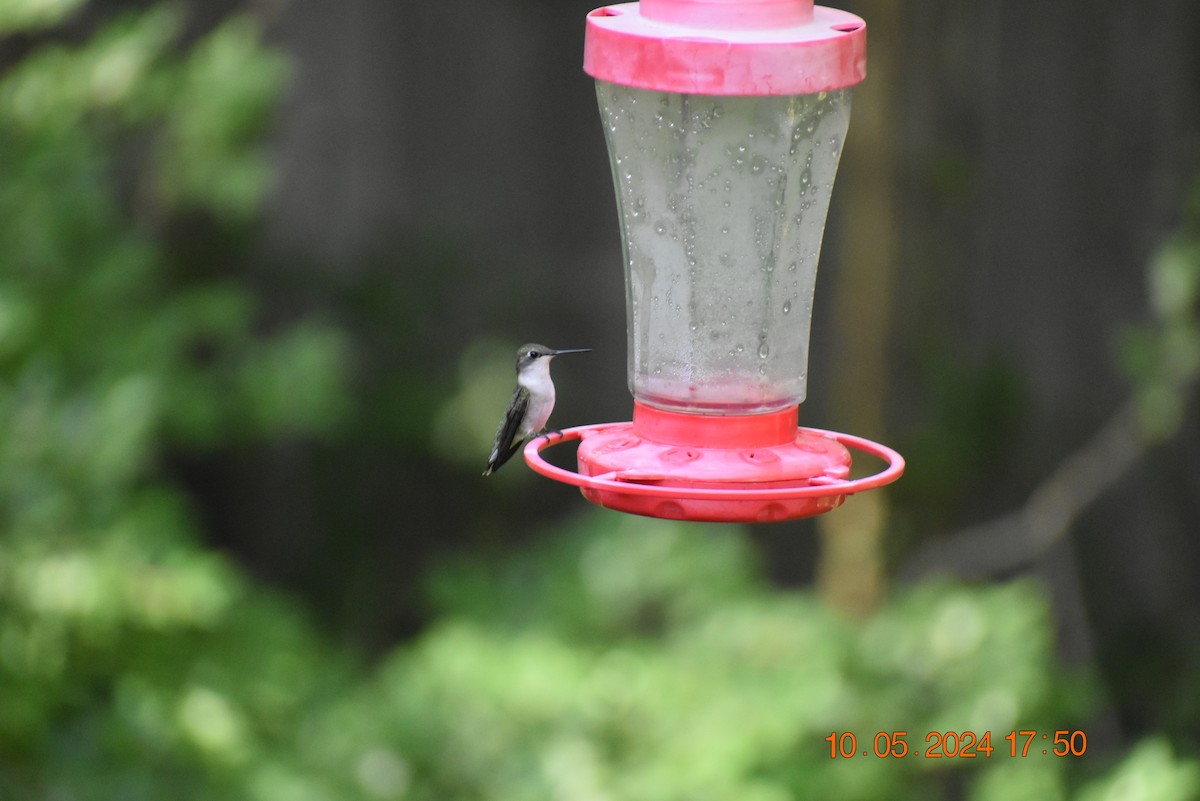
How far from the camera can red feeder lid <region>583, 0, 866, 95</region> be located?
2457mm

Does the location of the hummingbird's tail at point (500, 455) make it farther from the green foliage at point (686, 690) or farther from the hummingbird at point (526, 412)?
the green foliage at point (686, 690)

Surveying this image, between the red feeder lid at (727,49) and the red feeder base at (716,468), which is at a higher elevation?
the red feeder lid at (727,49)

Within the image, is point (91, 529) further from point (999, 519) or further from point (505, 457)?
point (999, 519)

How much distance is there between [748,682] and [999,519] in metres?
1.82

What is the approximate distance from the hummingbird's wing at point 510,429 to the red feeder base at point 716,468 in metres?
1.07

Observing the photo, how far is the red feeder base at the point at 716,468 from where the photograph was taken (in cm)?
255

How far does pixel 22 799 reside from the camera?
5.02 metres

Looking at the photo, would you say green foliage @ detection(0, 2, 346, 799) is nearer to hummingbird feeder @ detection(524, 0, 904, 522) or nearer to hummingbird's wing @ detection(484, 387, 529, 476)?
hummingbird's wing @ detection(484, 387, 529, 476)

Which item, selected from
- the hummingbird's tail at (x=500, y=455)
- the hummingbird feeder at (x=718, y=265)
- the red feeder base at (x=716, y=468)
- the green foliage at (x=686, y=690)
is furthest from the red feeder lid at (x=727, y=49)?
the green foliage at (x=686, y=690)

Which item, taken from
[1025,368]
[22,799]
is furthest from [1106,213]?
[22,799]
